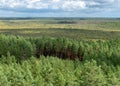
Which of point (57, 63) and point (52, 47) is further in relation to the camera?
point (52, 47)

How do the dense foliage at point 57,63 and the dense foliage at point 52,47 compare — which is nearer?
the dense foliage at point 57,63

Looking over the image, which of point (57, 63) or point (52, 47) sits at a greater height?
point (57, 63)

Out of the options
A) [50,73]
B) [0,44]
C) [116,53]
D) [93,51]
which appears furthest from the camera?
[0,44]

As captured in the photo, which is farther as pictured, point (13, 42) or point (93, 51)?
point (13, 42)

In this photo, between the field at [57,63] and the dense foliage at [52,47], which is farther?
the dense foliage at [52,47]

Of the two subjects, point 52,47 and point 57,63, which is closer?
point 57,63

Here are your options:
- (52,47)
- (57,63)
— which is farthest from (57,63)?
(52,47)

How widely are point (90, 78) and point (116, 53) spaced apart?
51326 millimetres

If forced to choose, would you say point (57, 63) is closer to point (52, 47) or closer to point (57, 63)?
point (57, 63)

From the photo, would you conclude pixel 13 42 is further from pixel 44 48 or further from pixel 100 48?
pixel 100 48

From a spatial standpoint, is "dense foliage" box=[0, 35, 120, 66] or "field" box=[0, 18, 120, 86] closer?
"field" box=[0, 18, 120, 86]

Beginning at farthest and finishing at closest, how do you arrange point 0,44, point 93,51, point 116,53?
point 0,44, point 93,51, point 116,53

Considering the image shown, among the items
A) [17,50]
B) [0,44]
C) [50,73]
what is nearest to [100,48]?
[17,50]

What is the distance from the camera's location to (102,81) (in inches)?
2456
